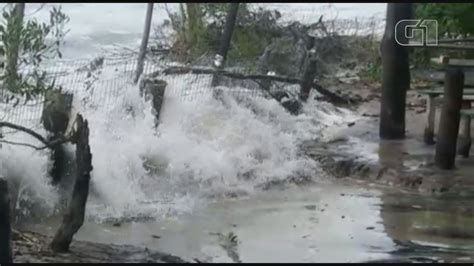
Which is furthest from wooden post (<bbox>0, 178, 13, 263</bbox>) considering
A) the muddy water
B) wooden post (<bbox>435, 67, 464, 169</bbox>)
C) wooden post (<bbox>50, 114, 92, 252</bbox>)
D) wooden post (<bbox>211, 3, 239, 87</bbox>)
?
wooden post (<bbox>211, 3, 239, 87</bbox>)

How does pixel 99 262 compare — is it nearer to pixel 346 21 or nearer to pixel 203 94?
pixel 203 94

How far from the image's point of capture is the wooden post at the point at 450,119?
10.7 m

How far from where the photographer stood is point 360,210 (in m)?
9.42

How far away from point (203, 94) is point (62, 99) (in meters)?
4.75

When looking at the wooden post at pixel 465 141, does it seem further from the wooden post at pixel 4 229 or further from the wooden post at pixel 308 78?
the wooden post at pixel 4 229

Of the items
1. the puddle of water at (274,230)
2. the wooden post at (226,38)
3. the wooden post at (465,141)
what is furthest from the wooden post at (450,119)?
the wooden post at (226,38)

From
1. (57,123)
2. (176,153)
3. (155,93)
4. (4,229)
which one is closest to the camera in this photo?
(4,229)

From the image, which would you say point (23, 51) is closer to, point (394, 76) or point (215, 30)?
point (394, 76)

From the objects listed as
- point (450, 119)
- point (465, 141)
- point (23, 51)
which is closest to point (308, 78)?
point (465, 141)

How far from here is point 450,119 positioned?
1090 centimetres

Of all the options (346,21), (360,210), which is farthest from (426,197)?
(346,21)

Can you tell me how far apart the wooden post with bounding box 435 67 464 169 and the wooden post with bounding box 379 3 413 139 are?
2.12 metres

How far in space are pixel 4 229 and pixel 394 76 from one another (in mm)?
Answer: 8789

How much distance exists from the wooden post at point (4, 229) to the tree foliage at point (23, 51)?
1.55 m
